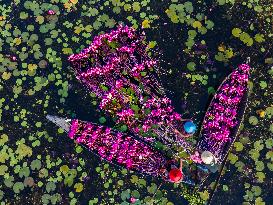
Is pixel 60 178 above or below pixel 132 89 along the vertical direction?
below

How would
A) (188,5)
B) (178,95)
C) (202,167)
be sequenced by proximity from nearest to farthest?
(202,167) < (178,95) < (188,5)

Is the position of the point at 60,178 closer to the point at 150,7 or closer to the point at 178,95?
the point at 178,95

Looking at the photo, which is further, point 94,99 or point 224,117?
point 94,99

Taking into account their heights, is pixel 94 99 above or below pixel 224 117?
below

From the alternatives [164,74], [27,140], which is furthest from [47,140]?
[164,74]

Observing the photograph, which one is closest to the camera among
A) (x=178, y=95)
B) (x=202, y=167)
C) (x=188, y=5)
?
(x=202, y=167)

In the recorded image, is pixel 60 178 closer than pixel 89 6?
Yes

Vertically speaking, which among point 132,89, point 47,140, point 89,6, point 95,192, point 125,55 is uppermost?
point 89,6

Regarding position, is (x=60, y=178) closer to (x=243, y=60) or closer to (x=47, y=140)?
(x=47, y=140)

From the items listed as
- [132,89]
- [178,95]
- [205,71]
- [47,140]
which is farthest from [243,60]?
[47,140]
